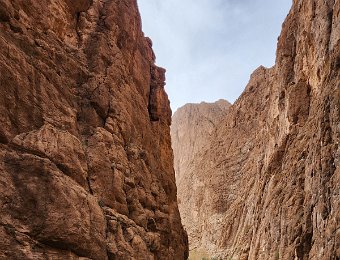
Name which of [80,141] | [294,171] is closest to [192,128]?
[294,171]

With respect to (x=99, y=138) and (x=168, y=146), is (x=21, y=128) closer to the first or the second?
(x=99, y=138)

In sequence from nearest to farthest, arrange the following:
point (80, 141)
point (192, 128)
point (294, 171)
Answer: point (80, 141) → point (294, 171) → point (192, 128)

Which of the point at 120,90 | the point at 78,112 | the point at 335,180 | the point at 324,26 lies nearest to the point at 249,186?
A: the point at 324,26

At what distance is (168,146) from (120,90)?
23.2 ft

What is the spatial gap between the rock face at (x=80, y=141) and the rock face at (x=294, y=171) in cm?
760

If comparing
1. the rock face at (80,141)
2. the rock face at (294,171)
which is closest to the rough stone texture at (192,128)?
the rock face at (294,171)

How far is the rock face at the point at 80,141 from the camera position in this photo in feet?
37.3

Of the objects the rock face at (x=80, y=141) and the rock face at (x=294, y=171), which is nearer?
the rock face at (x=80, y=141)

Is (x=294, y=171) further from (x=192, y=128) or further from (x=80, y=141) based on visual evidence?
(x=192, y=128)

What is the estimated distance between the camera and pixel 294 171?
2894cm

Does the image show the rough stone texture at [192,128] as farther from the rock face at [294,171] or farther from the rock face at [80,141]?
the rock face at [80,141]

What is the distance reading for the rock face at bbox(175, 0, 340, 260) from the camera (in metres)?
20.9

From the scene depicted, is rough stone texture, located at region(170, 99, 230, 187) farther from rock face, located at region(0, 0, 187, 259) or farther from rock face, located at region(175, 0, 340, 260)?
rock face, located at region(0, 0, 187, 259)

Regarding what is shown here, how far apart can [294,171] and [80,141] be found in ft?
62.3
